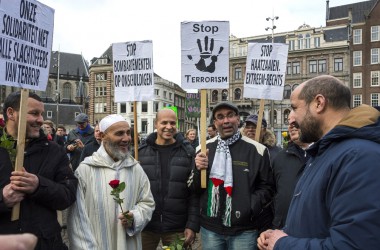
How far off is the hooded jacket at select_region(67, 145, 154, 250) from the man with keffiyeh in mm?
761

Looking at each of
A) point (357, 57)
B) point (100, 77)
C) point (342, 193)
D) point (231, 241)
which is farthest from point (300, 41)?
point (342, 193)

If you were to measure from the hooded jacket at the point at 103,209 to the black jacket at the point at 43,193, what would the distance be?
19 centimetres

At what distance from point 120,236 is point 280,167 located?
6.30ft

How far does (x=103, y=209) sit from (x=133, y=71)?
2.94 meters

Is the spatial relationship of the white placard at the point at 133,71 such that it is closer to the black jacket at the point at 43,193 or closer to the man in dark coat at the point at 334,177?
the black jacket at the point at 43,193

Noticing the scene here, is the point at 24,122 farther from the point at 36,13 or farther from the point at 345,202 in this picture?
the point at 345,202

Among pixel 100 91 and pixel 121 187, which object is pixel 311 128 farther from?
pixel 100 91

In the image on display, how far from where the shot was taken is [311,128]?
7.66ft

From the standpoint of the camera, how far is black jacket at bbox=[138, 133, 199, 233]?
4.45 m

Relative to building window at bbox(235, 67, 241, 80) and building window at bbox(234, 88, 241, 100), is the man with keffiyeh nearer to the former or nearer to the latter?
building window at bbox(234, 88, 241, 100)

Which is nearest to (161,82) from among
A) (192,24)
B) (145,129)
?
(145,129)

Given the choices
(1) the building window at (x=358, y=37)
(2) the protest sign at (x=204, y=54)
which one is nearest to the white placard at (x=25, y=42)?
(2) the protest sign at (x=204, y=54)

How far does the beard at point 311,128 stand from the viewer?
2.30 meters

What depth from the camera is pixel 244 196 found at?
4.05 m
